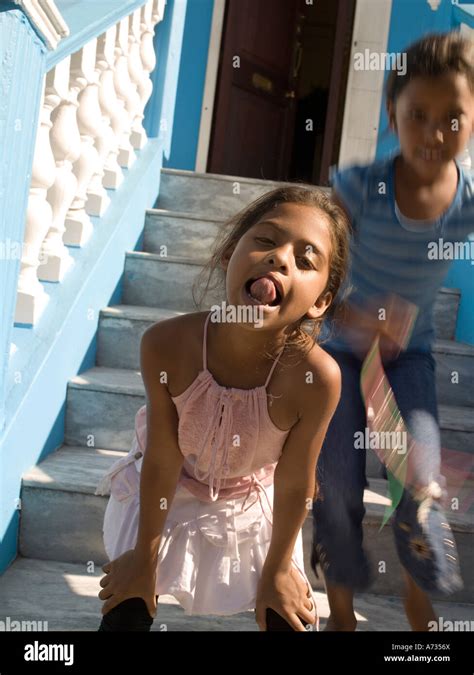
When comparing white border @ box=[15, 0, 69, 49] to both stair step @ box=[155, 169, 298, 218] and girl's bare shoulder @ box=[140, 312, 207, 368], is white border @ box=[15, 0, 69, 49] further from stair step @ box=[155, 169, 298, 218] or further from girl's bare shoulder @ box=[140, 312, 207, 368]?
stair step @ box=[155, 169, 298, 218]

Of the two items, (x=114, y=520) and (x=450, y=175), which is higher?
(x=450, y=175)

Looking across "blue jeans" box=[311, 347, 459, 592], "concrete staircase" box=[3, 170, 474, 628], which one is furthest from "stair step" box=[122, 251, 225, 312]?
"blue jeans" box=[311, 347, 459, 592]

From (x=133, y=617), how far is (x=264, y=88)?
16.4 ft

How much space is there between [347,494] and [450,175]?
71cm

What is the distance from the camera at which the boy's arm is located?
1501mm

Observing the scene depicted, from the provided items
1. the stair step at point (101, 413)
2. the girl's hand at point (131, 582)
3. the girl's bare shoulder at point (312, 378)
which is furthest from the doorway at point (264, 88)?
the girl's hand at point (131, 582)

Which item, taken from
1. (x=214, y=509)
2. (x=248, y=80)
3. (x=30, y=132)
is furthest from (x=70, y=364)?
(x=248, y=80)

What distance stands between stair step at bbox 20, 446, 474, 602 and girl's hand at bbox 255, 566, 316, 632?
70cm

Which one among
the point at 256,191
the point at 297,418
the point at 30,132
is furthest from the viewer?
the point at 256,191

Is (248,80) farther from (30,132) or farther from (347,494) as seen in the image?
(347,494)

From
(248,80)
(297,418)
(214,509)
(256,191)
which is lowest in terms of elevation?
(214,509)

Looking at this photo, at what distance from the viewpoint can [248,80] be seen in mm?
5723

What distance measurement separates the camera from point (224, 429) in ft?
5.08

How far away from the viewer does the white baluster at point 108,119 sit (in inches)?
115
